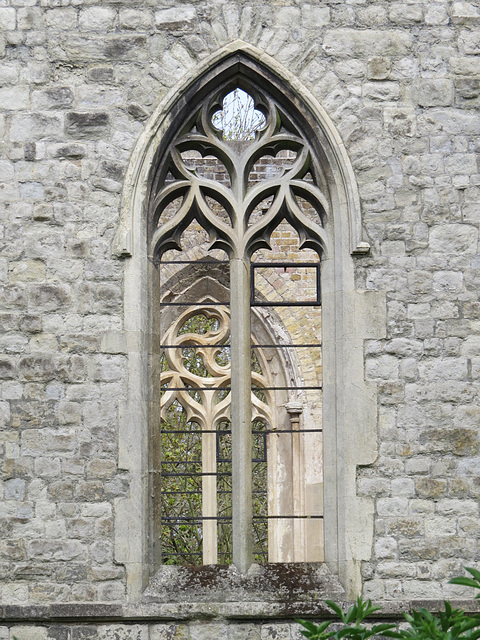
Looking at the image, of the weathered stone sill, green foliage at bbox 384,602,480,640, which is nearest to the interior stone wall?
the weathered stone sill

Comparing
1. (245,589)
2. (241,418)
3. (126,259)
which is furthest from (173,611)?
(126,259)

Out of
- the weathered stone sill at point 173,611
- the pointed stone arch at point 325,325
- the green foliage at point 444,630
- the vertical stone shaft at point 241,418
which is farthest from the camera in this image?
the vertical stone shaft at point 241,418

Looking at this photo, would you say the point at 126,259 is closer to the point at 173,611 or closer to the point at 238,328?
the point at 238,328

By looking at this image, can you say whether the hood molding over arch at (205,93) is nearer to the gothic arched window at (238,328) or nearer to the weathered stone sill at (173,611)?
the gothic arched window at (238,328)

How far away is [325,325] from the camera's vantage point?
4.96m

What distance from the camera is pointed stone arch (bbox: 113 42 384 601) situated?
4.69m

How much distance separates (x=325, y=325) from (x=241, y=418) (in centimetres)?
72

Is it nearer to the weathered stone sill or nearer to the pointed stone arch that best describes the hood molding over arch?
the pointed stone arch

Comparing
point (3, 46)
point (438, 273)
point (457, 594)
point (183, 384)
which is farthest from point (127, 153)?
point (183, 384)

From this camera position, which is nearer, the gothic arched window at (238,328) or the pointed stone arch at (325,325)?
the pointed stone arch at (325,325)

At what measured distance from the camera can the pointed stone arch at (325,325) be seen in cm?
469

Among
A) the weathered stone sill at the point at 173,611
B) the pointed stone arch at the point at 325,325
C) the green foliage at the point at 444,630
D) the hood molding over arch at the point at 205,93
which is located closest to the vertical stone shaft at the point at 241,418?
the weathered stone sill at the point at 173,611

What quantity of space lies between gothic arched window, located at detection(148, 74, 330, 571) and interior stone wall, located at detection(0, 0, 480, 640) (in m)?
0.31

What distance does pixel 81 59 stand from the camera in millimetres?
4977
